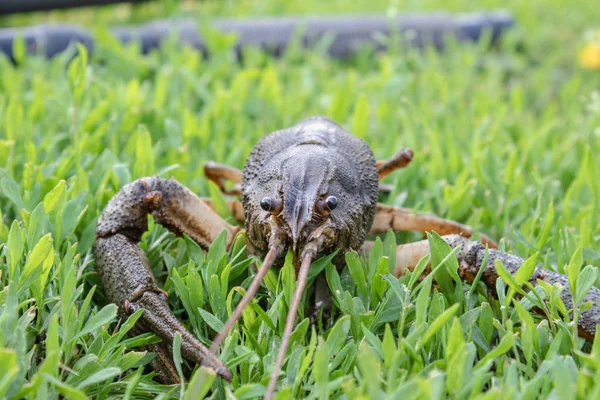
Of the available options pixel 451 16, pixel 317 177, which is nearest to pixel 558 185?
pixel 317 177

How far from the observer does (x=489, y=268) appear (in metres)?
2.28

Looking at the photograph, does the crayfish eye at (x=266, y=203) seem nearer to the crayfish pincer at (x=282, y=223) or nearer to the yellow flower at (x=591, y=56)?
the crayfish pincer at (x=282, y=223)

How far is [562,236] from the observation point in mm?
2609

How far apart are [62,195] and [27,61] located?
8.17ft

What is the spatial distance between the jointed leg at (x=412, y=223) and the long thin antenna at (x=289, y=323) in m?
0.81

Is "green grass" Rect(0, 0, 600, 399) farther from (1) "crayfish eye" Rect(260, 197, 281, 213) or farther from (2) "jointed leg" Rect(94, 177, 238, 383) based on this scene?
(1) "crayfish eye" Rect(260, 197, 281, 213)

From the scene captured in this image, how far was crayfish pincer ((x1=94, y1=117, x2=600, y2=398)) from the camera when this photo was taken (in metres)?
2.12

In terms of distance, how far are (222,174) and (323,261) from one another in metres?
1.01

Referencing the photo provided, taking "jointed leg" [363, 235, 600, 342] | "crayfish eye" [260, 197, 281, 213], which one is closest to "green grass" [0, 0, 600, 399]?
"jointed leg" [363, 235, 600, 342]

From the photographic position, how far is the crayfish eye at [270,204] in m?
2.19

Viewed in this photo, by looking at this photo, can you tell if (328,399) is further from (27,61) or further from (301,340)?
(27,61)

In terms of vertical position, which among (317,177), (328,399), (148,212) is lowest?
(328,399)

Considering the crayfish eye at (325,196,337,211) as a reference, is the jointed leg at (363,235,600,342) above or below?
below

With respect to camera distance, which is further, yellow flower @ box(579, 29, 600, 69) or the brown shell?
yellow flower @ box(579, 29, 600, 69)
